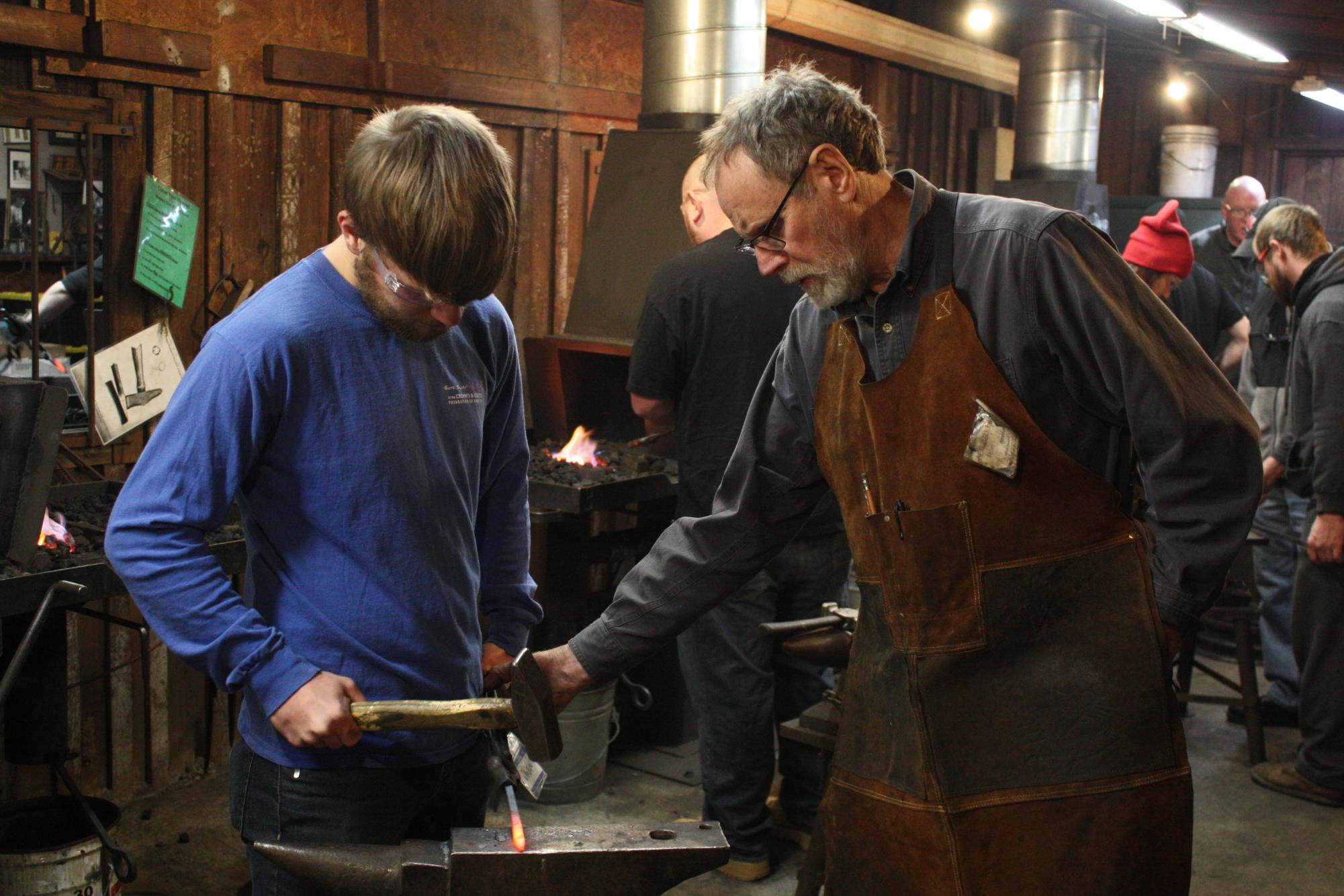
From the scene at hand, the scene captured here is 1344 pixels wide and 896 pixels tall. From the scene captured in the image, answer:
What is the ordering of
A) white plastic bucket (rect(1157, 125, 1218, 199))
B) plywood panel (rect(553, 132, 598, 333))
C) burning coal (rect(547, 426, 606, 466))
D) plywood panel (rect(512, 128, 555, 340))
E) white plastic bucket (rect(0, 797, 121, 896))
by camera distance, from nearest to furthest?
white plastic bucket (rect(0, 797, 121, 896)), burning coal (rect(547, 426, 606, 466)), plywood panel (rect(512, 128, 555, 340)), plywood panel (rect(553, 132, 598, 333)), white plastic bucket (rect(1157, 125, 1218, 199))

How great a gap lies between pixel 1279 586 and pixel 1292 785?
3.84 ft

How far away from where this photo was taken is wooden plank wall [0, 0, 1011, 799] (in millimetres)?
3957

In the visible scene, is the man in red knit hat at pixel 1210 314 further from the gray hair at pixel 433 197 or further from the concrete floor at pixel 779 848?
the gray hair at pixel 433 197

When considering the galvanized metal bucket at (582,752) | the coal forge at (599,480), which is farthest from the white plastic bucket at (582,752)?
the coal forge at (599,480)

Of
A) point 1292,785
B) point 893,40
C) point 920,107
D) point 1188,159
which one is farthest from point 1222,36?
point 1292,785

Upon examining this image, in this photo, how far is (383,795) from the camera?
1.90 metres

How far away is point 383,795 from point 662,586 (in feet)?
2.17

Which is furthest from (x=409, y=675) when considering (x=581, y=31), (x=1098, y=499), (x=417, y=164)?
(x=581, y=31)

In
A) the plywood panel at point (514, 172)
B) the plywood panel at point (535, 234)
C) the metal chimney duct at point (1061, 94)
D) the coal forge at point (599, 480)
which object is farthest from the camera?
the metal chimney duct at point (1061, 94)

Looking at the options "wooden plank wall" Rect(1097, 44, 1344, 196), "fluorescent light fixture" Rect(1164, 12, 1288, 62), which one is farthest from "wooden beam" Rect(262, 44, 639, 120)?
"wooden plank wall" Rect(1097, 44, 1344, 196)

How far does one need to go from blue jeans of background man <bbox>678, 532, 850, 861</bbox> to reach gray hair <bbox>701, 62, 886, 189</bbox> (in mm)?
1819

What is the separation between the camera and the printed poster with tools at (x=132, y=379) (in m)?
3.96

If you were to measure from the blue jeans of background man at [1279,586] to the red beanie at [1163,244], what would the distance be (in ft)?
3.55

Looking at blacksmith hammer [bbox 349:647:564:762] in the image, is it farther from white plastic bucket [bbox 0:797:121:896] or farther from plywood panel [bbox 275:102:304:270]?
plywood panel [bbox 275:102:304:270]
